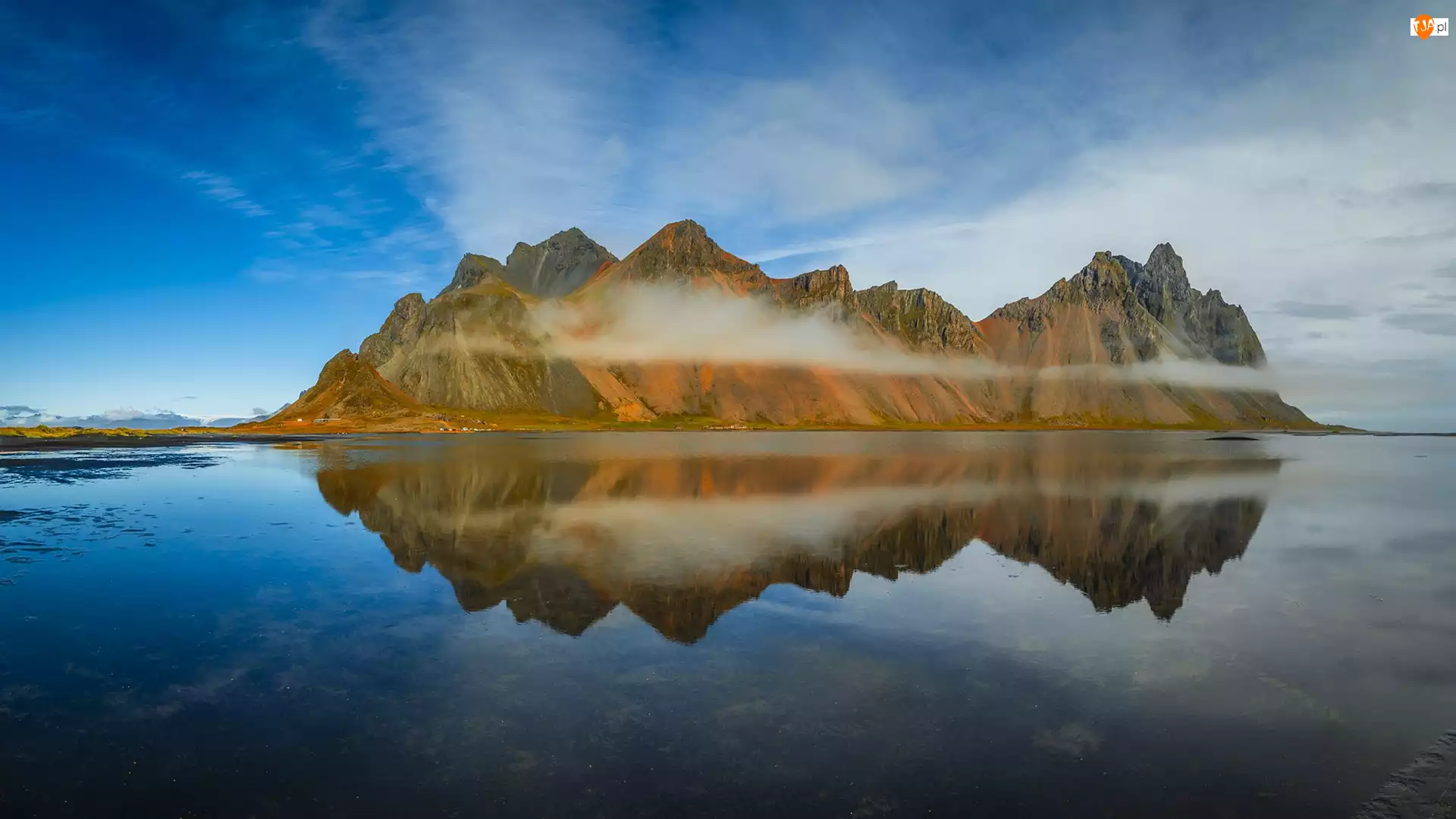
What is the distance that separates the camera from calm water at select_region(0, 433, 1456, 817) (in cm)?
1145

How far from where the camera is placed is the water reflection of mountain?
24.5 meters

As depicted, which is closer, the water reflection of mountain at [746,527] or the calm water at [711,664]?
the calm water at [711,664]

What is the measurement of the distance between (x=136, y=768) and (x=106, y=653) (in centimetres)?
788

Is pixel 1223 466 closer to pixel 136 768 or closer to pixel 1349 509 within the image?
pixel 1349 509

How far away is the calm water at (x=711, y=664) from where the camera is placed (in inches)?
451

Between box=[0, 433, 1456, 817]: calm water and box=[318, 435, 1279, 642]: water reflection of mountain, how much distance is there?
307mm

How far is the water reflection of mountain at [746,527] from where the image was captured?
2450 cm

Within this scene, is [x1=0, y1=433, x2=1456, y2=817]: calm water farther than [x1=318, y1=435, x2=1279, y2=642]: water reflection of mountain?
No

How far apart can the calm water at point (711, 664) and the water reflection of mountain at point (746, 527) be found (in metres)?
0.31

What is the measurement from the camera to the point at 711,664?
17141 mm

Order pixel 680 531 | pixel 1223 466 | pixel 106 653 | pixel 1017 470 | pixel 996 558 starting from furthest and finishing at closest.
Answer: pixel 1223 466
pixel 1017 470
pixel 680 531
pixel 996 558
pixel 106 653

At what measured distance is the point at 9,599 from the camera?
22344 mm

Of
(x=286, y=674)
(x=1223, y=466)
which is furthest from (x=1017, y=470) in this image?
(x=286, y=674)

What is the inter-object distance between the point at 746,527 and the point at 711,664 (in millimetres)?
19999
